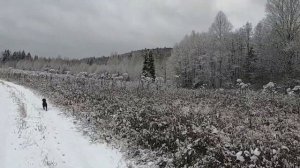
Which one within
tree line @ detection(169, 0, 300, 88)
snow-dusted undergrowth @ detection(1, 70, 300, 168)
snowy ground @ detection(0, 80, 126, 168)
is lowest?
snowy ground @ detection(0, 80, 126, 168)

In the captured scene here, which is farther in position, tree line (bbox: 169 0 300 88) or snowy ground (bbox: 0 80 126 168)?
tree line (bbox: 169 0 300 88)

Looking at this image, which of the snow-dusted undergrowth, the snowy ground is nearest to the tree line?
the snow-dusted undergrowth

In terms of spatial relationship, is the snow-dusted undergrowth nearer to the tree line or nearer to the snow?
the snow

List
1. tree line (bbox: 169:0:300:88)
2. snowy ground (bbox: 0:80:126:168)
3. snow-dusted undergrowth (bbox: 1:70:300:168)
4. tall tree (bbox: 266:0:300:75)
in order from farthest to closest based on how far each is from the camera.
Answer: tree line (bbox: 169:0:300:88)
tall tree (bbox: 266:0:300:75)
snowy ground (bbox: 0:80:126:168)
snow-dusted undergrowth (bbox: 1:70:300:168)

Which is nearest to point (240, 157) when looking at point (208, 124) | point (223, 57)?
point (208, 124)

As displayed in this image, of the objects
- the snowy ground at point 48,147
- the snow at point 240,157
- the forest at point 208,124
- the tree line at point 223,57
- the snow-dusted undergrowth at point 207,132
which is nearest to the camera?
the snow at point 240,157

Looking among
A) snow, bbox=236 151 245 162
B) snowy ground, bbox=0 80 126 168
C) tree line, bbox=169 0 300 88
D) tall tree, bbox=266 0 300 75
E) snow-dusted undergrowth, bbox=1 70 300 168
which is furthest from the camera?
tree line, bbox=169 0 300 88

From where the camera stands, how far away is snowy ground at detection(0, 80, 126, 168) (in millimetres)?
11477

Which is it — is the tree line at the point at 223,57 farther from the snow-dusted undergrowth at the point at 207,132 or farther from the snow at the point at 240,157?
the snow at the point at 240,157

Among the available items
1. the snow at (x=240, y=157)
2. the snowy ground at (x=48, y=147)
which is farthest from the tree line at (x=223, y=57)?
the snow at (x=240, y=157)

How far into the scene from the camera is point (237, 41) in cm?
6675

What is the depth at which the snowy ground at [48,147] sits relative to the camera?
452 inches

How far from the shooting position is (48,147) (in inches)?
531

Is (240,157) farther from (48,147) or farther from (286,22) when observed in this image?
(286,22)
